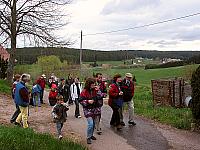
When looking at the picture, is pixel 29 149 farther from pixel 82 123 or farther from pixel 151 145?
pixel 82 123

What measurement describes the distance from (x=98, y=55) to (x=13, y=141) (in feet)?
268

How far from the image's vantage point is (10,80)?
28.5m

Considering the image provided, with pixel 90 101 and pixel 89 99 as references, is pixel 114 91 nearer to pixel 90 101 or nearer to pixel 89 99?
pixel 89 99

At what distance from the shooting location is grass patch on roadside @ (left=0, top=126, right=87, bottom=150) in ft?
24.2

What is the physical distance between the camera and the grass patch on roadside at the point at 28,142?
7387 millimetres

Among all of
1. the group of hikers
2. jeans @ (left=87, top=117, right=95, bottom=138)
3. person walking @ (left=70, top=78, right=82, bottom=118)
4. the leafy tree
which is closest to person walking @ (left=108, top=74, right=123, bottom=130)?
the group of hikers

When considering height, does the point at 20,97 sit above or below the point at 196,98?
above

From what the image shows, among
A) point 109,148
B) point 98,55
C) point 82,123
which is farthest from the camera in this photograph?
point 98,55

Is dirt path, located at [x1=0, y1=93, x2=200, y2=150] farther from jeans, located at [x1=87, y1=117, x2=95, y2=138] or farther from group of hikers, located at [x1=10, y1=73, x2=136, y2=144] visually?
group of hikers, located at [x1=10, y1=73, x2=136, y2=144]

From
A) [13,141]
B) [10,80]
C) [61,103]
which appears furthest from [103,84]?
[10,80]

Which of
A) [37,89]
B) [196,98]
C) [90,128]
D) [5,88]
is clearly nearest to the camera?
[90,128]

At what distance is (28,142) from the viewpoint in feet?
25.5

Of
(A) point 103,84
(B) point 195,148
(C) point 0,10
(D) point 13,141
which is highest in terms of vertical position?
(C) point 0,10

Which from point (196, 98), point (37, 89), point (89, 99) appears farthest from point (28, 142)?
point (37, 89)
